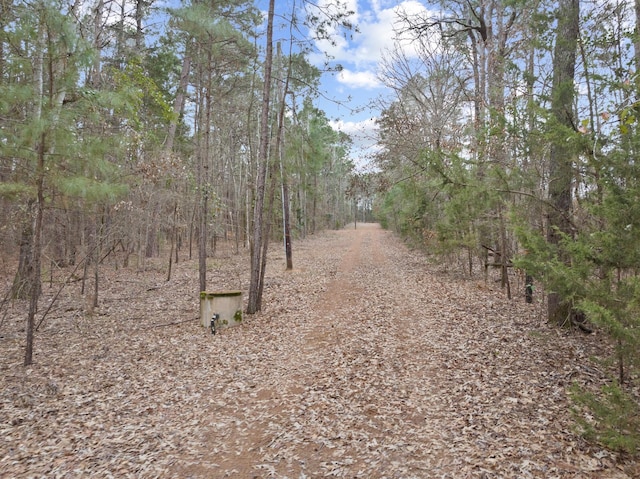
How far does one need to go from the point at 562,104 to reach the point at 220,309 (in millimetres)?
7248

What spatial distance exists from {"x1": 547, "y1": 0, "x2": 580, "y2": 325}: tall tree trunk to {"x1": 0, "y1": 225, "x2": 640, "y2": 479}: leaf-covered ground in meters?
1.75

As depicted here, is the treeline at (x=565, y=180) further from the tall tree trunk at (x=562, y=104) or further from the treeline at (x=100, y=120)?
the treeline at (x=100, y=120)

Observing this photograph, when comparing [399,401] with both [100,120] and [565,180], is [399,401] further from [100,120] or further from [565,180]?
[100,120]

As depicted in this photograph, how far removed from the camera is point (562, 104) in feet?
17.9

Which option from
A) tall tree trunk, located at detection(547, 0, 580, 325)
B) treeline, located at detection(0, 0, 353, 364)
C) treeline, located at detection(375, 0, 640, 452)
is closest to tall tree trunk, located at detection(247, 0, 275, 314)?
treeline, located at detection(0, 0, 353, 364)

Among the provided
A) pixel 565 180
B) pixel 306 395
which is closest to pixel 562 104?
pixel 565 180

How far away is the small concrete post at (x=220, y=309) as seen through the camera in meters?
8.26

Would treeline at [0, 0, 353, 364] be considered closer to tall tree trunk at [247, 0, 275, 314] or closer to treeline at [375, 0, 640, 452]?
tall tree trunk at [247, 0, 275, 314]

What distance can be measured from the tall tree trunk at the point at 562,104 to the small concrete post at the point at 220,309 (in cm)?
618

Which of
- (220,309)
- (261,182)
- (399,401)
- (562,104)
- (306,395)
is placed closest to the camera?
(399,401)

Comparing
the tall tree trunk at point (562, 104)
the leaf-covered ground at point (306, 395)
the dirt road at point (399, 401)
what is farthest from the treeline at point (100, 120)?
the tall tree trunk at point (562, 104)

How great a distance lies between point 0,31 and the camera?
18.5 ft

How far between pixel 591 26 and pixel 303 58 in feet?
22.4

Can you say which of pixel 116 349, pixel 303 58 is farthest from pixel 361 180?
pixel 116 349
